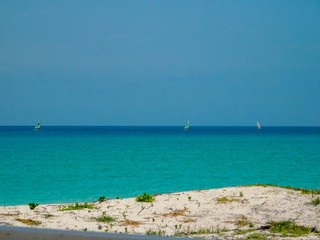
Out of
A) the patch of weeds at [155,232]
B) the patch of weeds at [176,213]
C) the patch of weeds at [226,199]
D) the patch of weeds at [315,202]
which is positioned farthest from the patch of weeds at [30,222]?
the patch of weeds at [315,202]

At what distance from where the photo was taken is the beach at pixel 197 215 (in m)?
14.1

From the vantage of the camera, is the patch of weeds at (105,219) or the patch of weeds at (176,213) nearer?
the patch of weeds at (105,219)

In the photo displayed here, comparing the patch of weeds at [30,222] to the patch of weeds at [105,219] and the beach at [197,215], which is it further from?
the patch of weeds at [105,219]

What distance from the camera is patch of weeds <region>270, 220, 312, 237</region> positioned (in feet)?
43.9

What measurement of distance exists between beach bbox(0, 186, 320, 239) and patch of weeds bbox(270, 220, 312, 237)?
0.10ft

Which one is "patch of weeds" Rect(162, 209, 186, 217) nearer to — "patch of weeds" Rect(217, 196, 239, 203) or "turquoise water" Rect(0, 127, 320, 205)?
"patch of weeds" Rect(217, 196, 239, 203)

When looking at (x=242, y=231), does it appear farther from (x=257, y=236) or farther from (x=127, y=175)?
(x=127, y=175)

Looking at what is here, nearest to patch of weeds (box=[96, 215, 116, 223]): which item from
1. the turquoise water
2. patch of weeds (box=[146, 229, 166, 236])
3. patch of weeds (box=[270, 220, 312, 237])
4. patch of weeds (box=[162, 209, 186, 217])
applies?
patch of weeds (box=[162, 209, 186, 217])

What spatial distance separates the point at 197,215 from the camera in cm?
1622

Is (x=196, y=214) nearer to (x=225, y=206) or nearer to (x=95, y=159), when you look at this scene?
(x=225, y=206)

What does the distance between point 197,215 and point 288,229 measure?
295cm

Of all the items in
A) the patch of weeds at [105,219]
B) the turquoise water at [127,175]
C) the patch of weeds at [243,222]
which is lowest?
the turquoise water at [127,175]

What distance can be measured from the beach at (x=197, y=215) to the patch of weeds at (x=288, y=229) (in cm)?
3

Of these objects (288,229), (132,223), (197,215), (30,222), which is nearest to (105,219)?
(132,223)
